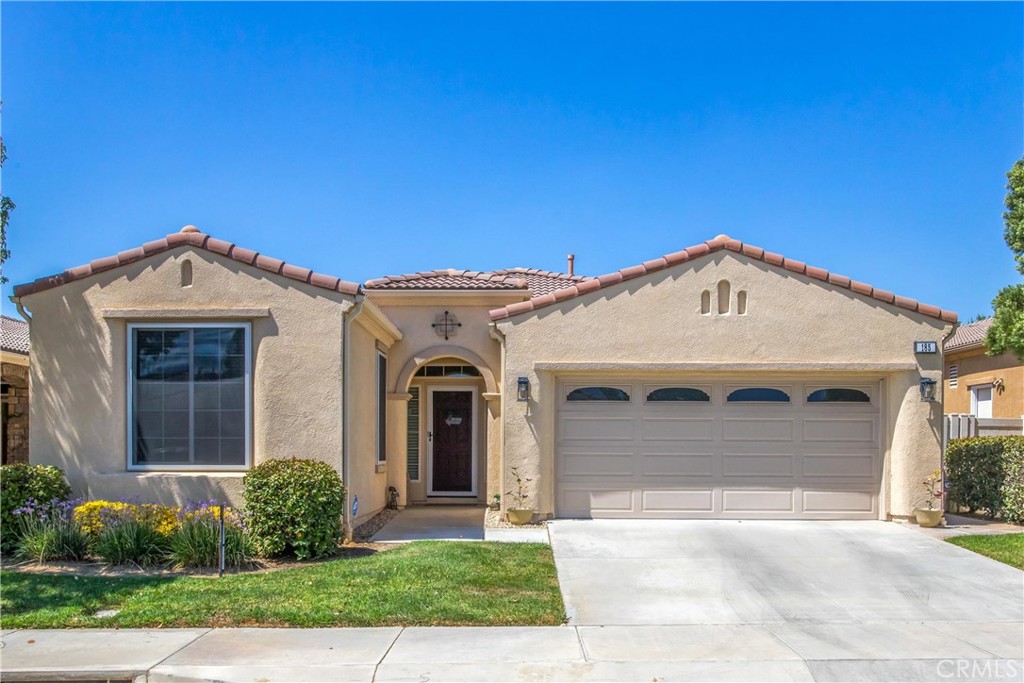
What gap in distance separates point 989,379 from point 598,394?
45.4 feet

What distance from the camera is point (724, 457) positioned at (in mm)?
11977

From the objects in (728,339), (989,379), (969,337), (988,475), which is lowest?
(988,475)

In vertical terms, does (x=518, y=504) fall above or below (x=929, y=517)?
above

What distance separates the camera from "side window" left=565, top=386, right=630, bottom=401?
1203cm

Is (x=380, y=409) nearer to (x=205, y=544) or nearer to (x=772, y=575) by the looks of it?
(x=205, y=544)

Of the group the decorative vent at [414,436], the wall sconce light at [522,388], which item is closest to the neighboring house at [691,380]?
the wall sconce light at [522,388]

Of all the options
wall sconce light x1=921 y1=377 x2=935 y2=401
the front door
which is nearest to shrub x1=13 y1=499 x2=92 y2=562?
the front door

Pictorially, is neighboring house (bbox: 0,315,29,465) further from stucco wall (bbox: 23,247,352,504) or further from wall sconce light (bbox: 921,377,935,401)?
wall sconce light (bbox: 921,377,935,401)

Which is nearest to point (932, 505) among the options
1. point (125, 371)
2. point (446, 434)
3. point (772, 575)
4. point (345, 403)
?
point (772, 575)

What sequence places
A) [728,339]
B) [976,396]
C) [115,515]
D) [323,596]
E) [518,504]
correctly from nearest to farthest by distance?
[323,596] < [115,515] < [518,504] < [728,339] < [976,396]

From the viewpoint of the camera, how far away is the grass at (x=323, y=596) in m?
7.11

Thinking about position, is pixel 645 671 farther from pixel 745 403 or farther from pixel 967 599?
pixel 745 403

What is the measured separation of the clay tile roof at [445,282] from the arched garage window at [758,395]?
4.21m

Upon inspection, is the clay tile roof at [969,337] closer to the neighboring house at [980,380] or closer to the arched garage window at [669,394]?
the neighboring house at [980,380]
